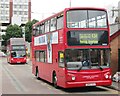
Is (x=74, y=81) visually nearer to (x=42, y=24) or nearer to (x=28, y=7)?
(x=42, y=24)

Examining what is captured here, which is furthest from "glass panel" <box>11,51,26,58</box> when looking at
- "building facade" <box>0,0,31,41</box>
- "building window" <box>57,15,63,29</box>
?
Result: "building facade" <box>0,0,31,41</box>

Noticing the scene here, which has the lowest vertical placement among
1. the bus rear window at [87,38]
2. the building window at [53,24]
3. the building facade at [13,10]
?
the bus rear window at [87,38]

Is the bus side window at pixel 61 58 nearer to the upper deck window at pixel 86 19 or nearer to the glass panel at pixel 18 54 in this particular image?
the upper deck window at pixel 86 19

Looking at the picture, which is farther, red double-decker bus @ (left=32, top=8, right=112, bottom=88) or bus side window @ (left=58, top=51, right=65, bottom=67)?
bus side window @ (left=58, top=51, right=65, bottom=67)

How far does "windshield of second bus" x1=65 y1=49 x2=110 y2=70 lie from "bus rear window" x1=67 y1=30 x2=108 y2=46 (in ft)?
1.16

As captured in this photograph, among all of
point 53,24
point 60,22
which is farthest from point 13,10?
point 60,22

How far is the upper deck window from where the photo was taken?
15.4m

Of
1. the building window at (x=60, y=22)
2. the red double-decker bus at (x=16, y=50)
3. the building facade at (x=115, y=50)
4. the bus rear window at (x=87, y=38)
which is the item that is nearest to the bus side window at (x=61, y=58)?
the bus rear window at (x=87, y=38)

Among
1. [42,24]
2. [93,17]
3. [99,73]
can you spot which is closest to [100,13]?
[93,17]

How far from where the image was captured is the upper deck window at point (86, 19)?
1544 centimetres

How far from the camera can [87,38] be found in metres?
15.3

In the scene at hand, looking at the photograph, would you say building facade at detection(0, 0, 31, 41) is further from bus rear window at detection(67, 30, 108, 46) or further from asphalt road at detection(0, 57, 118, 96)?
bus rear window at detection(67, 30, 108, 46)

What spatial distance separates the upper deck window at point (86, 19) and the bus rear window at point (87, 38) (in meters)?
0.32

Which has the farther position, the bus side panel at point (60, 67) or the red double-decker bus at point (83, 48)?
the bus side panel at point (60, 67)
